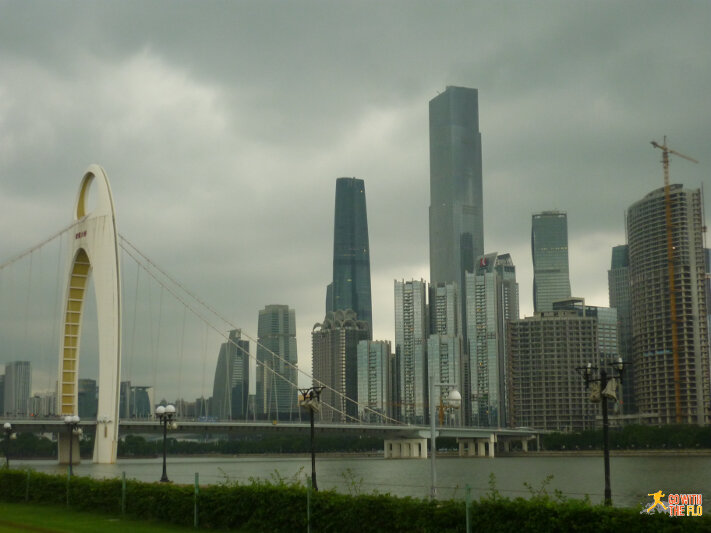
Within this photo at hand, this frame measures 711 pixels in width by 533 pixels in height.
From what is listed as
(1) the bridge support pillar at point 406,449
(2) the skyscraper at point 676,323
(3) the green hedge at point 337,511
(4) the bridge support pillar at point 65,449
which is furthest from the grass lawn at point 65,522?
(2) the skyscraper at point 676,323

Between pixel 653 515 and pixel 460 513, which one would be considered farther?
pixel 460 513

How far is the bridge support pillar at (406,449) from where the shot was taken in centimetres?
13412

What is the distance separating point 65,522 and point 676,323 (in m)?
178

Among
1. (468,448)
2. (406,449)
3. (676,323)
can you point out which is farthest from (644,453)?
(676,323)

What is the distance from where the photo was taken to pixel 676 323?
620ft

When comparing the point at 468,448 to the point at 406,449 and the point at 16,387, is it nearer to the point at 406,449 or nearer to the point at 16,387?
the point at 406,449

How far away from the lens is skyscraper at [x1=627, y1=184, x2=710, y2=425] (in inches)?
7092

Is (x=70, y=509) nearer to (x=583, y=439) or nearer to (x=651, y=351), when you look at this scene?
(x=583, y=439)

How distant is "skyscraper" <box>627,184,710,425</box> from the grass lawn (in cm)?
16443

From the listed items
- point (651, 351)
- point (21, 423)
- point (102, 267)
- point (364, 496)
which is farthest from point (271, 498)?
point (651, 351)

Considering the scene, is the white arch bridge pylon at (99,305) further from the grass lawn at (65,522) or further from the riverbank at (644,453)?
the riverbank at (644,453)

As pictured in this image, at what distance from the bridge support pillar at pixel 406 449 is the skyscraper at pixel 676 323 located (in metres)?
66.6

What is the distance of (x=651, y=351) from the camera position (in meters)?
191

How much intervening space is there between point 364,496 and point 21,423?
64.2 meters
